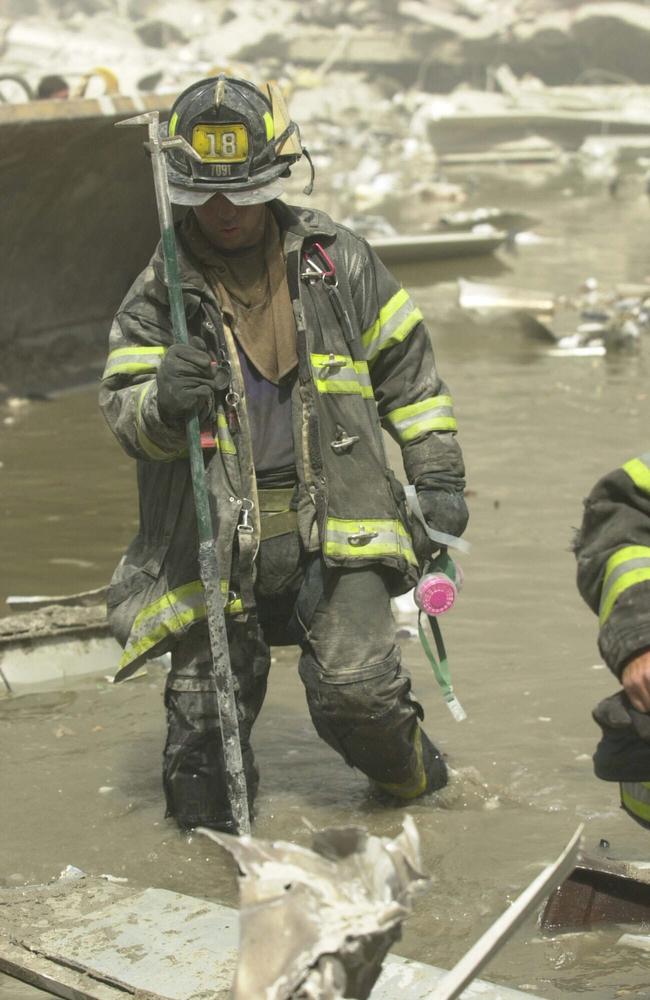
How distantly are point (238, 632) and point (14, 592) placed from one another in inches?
87.6

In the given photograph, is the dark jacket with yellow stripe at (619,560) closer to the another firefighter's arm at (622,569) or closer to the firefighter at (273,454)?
the another firefighter's arm at (622,569)

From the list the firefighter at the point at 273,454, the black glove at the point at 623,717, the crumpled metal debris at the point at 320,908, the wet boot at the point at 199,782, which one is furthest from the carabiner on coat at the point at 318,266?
the crumpled metal debris at the point at 320,908

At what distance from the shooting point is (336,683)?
406 cm

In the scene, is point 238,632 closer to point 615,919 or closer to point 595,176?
point 615,919

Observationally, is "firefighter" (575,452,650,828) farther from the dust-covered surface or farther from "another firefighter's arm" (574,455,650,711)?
the dust-covered surface

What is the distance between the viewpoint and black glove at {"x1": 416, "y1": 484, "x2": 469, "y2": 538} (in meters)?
4.17

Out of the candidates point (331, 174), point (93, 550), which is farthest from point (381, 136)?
point (93, 550)

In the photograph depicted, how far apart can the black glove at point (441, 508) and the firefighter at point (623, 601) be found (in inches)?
42.0

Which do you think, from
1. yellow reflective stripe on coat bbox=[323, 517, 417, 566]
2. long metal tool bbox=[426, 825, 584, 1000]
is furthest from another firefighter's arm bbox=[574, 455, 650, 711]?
yellow reflective stripe on coat bbox=[323, 517, 417, 566]

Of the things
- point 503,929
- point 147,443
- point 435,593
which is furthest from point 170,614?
point 503,929

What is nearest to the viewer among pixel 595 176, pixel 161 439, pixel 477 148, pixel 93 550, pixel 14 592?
pixel 161 439

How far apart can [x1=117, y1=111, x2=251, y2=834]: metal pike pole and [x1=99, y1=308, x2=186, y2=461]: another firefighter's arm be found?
10 cm

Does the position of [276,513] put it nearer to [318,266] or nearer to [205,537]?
[205,537]

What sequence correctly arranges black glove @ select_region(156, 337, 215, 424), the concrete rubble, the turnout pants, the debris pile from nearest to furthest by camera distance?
black glove @ select_region(156, 337, 215, 424) → the turnout pants → the concrete rubble → the debris pile
